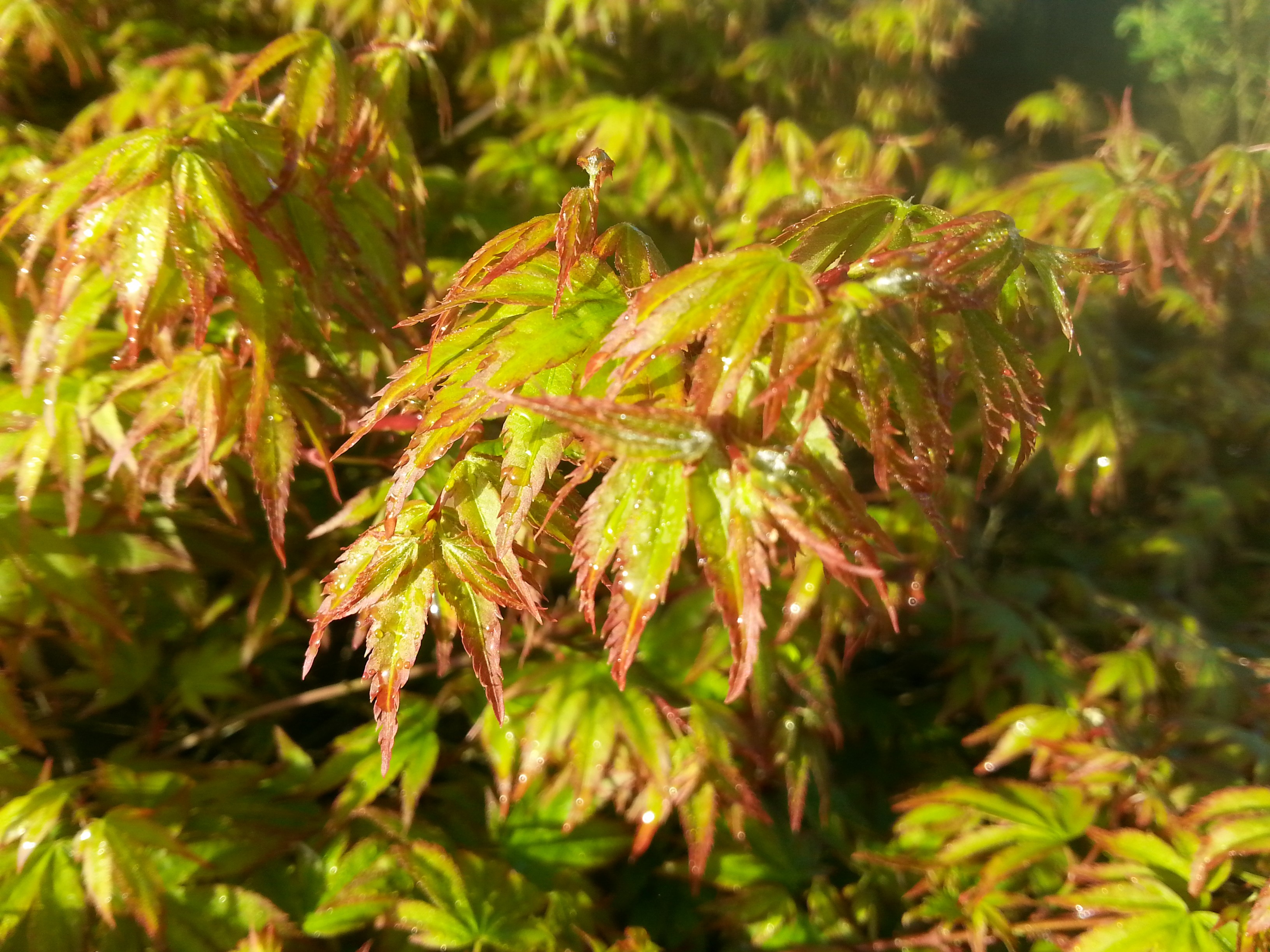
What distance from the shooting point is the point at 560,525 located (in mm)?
606

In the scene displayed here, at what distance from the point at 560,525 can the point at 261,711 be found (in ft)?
2.45

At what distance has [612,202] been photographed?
56.7 inches

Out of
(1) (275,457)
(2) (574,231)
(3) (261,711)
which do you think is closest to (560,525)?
(2) (574,231)

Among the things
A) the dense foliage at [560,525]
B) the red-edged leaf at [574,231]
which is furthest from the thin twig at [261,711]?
the red-edged leaf at [574,231]

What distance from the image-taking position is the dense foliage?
53 cm

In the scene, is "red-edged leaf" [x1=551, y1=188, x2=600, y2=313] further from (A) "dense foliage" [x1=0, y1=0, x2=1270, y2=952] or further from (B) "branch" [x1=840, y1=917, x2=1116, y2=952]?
(B) "branch" [x1=840, y1=917, x2=1116, y2=952]

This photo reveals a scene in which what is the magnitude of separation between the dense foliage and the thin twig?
0.02 meters

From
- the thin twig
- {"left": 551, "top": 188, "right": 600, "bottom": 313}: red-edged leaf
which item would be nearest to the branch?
the thin twig

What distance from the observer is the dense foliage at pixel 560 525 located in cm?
53

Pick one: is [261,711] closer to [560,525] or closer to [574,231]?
[560,525]

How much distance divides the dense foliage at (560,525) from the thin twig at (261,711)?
2 cm

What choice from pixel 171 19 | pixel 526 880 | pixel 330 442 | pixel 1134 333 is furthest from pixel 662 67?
pixel 526 880

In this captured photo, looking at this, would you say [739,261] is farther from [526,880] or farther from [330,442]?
[526,880]

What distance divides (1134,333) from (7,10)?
9.63 feet
